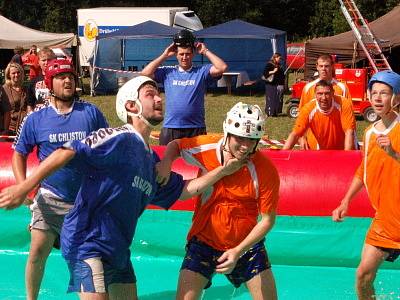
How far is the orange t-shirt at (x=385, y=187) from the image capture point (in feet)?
15.0

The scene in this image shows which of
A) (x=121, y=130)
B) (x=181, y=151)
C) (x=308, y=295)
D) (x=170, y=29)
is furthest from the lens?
(x=170, y=29)

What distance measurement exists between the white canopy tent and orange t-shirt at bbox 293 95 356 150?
14672 millimetres

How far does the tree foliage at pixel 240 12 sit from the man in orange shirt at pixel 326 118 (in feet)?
94.7

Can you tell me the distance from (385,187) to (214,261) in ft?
4.02

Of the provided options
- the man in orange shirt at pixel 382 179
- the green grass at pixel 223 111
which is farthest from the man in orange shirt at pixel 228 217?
the green grass at pixel 223 111

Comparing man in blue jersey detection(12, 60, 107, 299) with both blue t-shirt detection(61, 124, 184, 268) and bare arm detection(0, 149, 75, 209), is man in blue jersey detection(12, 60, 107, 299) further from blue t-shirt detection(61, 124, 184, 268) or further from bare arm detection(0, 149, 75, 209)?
bare arm detection(0, 149, 75, 209)

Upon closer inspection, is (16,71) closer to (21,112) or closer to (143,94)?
(21,112)

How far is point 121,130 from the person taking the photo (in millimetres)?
3572

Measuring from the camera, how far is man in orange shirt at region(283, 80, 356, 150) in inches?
261

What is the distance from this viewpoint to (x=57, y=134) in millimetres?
4832

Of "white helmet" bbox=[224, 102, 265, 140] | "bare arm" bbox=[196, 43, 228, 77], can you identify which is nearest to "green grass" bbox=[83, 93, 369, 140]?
"bare arm" bbox=[196, 43, 228, 77]

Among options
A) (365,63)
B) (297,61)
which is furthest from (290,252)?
(297,61)

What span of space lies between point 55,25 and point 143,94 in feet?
119

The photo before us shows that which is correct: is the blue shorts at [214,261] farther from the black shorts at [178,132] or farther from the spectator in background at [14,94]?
the spectator in background at [14,94]
